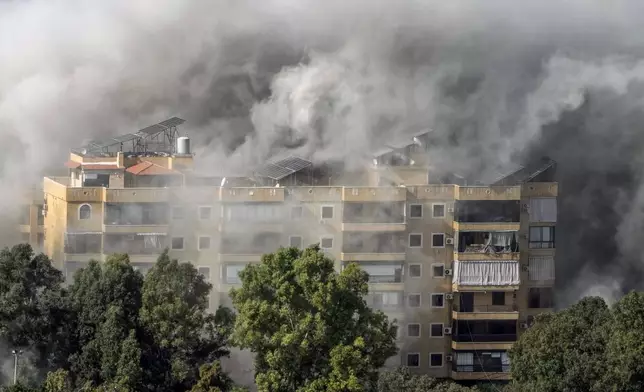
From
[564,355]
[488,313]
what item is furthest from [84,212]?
[564,355]

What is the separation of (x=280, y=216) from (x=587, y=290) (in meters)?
9.74

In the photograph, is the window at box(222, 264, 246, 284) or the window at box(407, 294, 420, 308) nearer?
the window at box(222, 264, 246, 284)

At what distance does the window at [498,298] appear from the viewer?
4384 centimetres

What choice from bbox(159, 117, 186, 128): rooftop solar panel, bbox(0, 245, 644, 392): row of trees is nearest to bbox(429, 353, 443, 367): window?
bbox(0, 245, 644, 392): row of trees

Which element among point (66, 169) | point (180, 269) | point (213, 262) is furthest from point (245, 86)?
point (180, 269)

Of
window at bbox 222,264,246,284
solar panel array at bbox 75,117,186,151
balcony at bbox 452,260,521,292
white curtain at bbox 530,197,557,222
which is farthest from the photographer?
solar panel array at bbox 75,117,186,151

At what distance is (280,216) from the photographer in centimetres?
4334

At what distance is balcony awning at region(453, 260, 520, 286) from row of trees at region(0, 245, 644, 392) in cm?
502

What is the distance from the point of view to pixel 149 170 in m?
44.3

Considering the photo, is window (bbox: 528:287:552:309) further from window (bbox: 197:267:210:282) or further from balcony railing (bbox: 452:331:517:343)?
window (bbox: 197:267:210:282)

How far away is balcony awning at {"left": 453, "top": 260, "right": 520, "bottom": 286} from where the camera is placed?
43625 mm

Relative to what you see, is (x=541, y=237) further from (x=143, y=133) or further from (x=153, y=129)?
(x=143, y=133)

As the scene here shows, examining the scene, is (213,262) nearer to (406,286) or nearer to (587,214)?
(406,286)

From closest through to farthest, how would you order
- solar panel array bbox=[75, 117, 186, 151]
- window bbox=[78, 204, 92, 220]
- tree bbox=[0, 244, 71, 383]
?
tree bbox=[0, 244, 71, 383] → window bbox=[78, 204, 92, 220] → solar panel array bbox=[75, 117, 186, 151]
